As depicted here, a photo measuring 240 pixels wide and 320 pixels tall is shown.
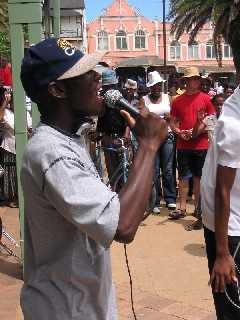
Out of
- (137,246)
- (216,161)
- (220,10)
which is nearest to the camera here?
(216,161)

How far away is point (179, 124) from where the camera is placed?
7.64 meters

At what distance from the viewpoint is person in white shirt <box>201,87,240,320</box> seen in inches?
106

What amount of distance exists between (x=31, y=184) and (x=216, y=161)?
1.22 m

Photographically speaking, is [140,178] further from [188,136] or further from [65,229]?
[188,136]

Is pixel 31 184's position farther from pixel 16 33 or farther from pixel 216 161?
pixel 16 33

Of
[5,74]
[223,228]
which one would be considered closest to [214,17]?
[5,74]

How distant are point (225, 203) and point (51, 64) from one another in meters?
1.25

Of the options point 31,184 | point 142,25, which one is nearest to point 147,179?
point 31,184

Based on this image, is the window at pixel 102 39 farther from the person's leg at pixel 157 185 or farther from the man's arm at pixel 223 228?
the man's arm at pixel 223 228

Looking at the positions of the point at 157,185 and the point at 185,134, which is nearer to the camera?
the point at 185,134

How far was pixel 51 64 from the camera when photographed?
1.82 metres

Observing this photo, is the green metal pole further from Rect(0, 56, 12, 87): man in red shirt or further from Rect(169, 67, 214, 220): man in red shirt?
Rect(0, 56, 12, 87): man in red shirt

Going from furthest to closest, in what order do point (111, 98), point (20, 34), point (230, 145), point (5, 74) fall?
1. point (5, 74)
2. point (20, 34)
3. point (230, 145)
4. point (111, 98)

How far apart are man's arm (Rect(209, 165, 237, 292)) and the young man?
35.3 inches
